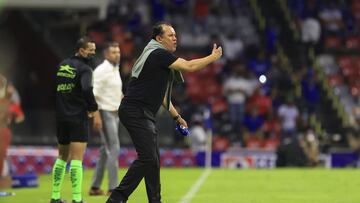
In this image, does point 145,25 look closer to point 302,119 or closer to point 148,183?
point 302,119

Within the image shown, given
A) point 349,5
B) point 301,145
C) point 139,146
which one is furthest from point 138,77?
point 349,5

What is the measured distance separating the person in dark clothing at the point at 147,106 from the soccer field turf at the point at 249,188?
7.47 ft

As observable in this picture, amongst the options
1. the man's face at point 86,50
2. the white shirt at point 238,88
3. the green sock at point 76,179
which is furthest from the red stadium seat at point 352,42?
the green sock at point 76,179

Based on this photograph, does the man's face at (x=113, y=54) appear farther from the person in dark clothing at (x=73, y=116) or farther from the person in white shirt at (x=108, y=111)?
the person in dark clothing at (x=73, y=116)

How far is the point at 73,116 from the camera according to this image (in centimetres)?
1174

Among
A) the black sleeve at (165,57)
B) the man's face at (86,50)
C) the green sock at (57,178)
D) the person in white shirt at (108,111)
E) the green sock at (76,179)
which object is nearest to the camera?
the black sleeve at (165,57)

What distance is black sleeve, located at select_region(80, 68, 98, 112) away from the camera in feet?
38.4

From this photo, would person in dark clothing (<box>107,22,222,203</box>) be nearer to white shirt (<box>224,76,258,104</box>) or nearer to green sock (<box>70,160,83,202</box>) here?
Result: green sock (<box>70,160,83,202</box>)

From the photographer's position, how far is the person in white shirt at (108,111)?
45.1 feet

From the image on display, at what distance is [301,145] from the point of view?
79.7ft

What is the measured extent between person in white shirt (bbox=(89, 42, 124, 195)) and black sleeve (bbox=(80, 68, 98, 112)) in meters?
2.00

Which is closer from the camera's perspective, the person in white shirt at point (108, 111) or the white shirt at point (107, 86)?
the person in white shirt at point (108, 111)

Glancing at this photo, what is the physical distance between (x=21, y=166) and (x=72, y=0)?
4.54 m

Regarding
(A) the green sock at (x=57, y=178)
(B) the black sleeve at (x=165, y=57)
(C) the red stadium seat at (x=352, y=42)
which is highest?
(C) the red stadium seat at (x=352, y=42)
